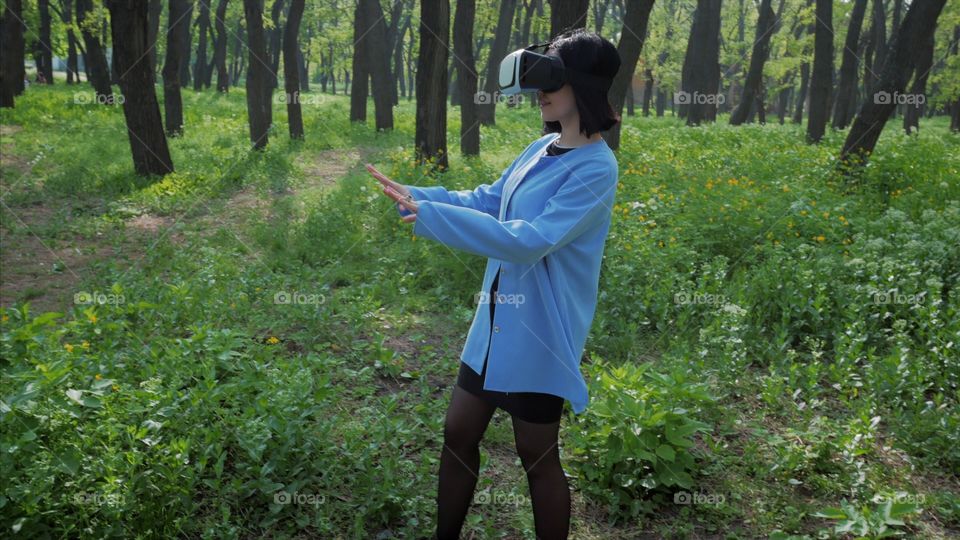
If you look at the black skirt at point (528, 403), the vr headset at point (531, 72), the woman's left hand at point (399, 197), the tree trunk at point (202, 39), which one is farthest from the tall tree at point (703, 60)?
the tree trunk at point (202, 39)

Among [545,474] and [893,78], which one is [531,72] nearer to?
[545,474]

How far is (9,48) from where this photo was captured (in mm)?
17938

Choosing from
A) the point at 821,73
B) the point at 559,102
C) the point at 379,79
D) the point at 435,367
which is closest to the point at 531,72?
the point at 559,102

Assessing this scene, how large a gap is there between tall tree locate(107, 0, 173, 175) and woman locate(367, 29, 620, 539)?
32.8ft

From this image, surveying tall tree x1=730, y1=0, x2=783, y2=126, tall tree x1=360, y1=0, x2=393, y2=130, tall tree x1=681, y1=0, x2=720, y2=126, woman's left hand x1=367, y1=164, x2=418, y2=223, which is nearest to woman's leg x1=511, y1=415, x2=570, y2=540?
woman's left hand x1=367, y1=164, x2=418, y2=223

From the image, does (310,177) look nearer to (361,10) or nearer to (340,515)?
(361,10)

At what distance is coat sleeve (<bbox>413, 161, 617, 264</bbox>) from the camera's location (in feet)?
7.37

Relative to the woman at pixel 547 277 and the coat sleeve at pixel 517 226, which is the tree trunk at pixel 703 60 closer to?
the woman at pixel 547 277

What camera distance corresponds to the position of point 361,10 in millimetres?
19109

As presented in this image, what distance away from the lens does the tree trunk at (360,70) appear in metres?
19.5

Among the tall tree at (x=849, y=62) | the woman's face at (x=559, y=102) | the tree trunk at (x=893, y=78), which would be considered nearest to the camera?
the woman's face at (x=559, y=102)

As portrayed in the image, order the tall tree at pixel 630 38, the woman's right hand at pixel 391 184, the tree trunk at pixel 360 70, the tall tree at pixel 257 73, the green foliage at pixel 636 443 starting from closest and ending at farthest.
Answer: the woman's right hand at pixel 391 184 → the green foliage at pixel 636 443 → the tall tree at pixel 630 38 → the tall tree at pixel 257 73 → the tree trunk at pixel 360 70

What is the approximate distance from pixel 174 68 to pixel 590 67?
47.4 feet

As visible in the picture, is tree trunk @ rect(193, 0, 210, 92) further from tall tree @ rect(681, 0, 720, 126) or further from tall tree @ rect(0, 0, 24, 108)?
tall tree @ rect(681, 0, 720, 126)
